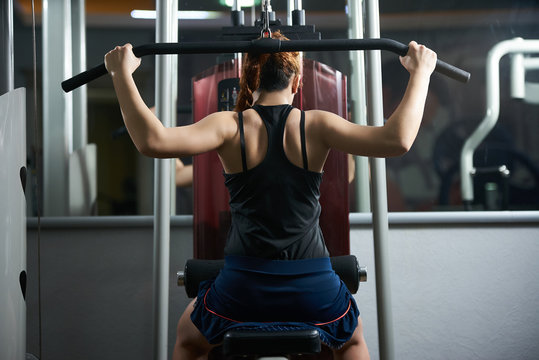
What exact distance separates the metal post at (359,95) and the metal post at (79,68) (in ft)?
4.03

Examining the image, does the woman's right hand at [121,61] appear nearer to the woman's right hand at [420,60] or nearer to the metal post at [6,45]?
the metal post at [6,45]

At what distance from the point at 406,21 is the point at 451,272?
4.58 feet

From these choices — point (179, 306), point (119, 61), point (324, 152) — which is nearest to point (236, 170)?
point (324, 152)

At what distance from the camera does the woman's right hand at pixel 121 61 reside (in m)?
1.28

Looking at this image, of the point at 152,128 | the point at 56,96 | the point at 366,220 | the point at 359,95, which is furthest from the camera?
the point at 56,96

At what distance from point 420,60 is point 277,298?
680mm

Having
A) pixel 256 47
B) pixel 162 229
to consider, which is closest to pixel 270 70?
pixel 256 47

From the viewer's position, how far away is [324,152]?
4.35 ft

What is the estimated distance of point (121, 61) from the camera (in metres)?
1.28

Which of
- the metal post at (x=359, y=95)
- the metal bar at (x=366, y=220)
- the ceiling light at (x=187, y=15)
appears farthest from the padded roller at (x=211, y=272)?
the ceiling light at (x=187, y=15)

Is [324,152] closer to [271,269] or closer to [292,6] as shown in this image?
[271,269]

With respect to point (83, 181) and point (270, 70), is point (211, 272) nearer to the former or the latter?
point (270, 70)

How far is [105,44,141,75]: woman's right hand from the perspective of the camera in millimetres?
1278

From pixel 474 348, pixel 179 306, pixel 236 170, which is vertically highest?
pixel 236 170
